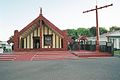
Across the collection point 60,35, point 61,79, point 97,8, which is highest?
point 97,8

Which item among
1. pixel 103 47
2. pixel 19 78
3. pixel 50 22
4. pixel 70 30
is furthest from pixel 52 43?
pixel 70 30

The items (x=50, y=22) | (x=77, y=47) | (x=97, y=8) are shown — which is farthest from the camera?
(x=77, y=47)

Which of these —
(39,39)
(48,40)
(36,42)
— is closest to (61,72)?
(48,40)

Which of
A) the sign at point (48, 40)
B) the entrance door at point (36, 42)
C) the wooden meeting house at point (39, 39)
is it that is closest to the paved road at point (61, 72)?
the wooden meeting house at point (39, 39)

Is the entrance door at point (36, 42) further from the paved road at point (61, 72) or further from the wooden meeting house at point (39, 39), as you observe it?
the paved road at point (61, 72)

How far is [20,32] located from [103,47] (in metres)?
12.6

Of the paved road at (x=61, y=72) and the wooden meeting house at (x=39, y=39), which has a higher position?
the wooden meeting house at (x=39, y=39)

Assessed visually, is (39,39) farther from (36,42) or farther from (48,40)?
(48,40)

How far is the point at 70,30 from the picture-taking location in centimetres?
14312

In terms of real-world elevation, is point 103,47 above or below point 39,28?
below

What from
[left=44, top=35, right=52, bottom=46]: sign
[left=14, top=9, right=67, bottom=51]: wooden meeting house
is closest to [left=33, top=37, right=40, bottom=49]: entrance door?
[left=14, top=9, right=67, bottom=51]: wooden meeting house

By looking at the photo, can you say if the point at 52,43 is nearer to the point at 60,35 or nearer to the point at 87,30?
the point at 60,35

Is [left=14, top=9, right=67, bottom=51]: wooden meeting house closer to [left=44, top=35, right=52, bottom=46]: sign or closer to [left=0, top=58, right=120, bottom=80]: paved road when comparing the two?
[left=44, top=35, right=52, bottom=46]: sign

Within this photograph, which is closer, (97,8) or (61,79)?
(61,79)
